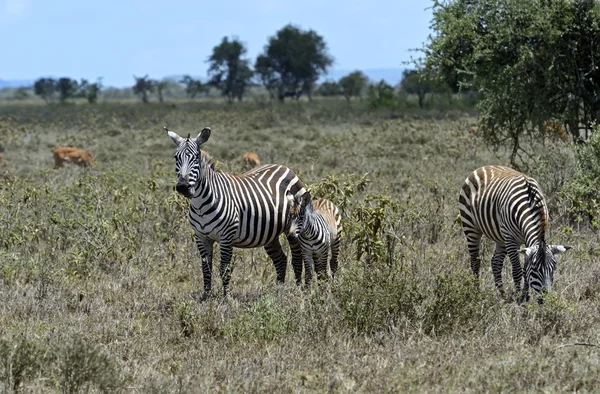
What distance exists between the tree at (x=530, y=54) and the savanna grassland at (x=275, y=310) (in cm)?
93

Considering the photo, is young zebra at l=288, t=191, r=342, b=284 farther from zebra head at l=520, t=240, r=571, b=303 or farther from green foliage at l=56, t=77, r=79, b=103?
green foliage at l=56, t=77, r=79, b=103

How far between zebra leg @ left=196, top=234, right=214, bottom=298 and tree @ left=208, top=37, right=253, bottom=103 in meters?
64.0

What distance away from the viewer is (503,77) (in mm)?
15344

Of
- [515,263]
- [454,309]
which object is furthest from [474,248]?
[454,309]

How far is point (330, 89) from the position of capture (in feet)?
267

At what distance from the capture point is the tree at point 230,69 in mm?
74312

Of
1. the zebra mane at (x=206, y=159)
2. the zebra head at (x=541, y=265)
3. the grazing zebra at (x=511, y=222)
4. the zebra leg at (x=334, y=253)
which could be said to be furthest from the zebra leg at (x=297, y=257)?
the zebra head at (x=541, y=265)

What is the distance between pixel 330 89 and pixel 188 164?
240 ft

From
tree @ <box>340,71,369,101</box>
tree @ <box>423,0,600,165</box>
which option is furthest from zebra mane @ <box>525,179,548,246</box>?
tree @ <box>340,71,369,101</box>

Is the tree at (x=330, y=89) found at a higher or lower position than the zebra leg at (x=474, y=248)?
higher

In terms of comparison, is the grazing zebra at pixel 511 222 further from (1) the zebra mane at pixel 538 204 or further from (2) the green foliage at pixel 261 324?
(2) the green foliage at pixel 261 324

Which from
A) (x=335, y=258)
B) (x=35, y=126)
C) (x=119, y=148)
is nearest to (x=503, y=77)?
(x=335, y=258)

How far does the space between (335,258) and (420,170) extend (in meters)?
10.1

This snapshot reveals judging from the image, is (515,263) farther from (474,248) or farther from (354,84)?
(354,84)
